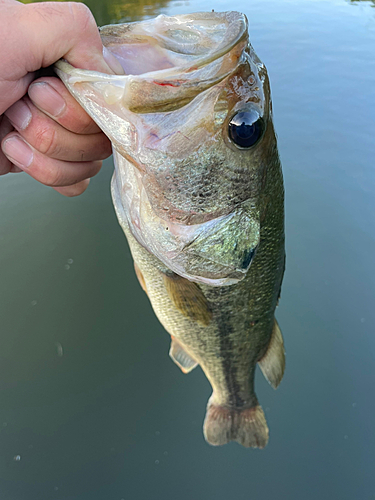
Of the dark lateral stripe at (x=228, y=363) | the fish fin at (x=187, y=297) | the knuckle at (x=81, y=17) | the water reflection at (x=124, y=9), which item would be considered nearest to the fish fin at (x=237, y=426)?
the dark lateral stripe at (x=228, y=363)

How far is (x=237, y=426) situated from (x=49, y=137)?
1788 mm

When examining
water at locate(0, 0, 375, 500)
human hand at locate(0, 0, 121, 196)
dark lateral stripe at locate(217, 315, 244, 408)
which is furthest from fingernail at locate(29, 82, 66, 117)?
water at locate(0, 0, 375, 500)

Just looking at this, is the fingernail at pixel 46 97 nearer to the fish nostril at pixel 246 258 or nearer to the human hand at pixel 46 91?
the human hand at pixel 46 91

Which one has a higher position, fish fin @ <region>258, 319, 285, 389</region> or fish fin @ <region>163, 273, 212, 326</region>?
fish fin @ <region>163, 273, 212, 326</region>

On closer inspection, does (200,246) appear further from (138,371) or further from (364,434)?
(364,434)

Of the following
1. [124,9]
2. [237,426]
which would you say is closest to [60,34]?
[237,426]

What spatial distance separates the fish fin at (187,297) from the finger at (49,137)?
517 millimetres

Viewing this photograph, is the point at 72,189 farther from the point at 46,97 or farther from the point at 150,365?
the point at 150,365

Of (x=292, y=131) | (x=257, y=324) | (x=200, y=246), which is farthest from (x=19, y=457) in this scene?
(x=292, y=131)

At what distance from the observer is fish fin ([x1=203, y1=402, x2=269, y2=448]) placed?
1.93 meters

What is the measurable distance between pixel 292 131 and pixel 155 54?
3309 millimetres

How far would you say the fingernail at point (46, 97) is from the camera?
2.77 feet

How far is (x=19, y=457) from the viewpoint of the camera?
205 centimetres

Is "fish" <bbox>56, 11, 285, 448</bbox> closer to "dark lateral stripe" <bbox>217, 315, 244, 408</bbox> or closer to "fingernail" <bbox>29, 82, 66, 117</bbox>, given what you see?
"fingernail" <bbox>29, 82, 66, 117</bbox>
